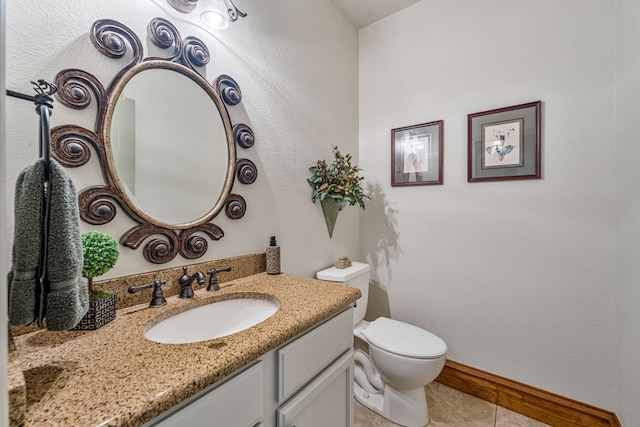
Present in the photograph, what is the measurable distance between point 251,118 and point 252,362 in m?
1.12

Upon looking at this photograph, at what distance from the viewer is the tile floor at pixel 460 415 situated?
1.50 m

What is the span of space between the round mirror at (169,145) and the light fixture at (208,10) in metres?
0.24

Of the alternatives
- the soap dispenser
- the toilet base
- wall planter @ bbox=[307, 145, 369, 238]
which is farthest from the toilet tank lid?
the toilet base

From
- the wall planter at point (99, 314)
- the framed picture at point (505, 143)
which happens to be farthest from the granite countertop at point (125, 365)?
the framed picture at point (505, 143)

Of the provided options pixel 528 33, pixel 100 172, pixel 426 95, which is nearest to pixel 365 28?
pixel 426 95

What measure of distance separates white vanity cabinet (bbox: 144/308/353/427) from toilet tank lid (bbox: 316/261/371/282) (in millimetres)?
578

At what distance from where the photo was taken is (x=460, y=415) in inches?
61.4

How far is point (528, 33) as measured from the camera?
5.06 feet

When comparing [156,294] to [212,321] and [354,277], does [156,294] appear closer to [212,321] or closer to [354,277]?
[212,321]

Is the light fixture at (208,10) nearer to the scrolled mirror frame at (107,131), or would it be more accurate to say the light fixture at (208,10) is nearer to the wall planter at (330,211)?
the scrolled mirror frame at (107,131)

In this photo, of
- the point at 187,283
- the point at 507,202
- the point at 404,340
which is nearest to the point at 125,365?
the point at 187,283

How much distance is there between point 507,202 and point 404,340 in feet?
3.48

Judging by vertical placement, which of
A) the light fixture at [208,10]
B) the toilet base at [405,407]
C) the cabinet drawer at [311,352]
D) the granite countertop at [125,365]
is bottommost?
the toilet base at [405,407]

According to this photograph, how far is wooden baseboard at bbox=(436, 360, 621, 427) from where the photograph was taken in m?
1.39
